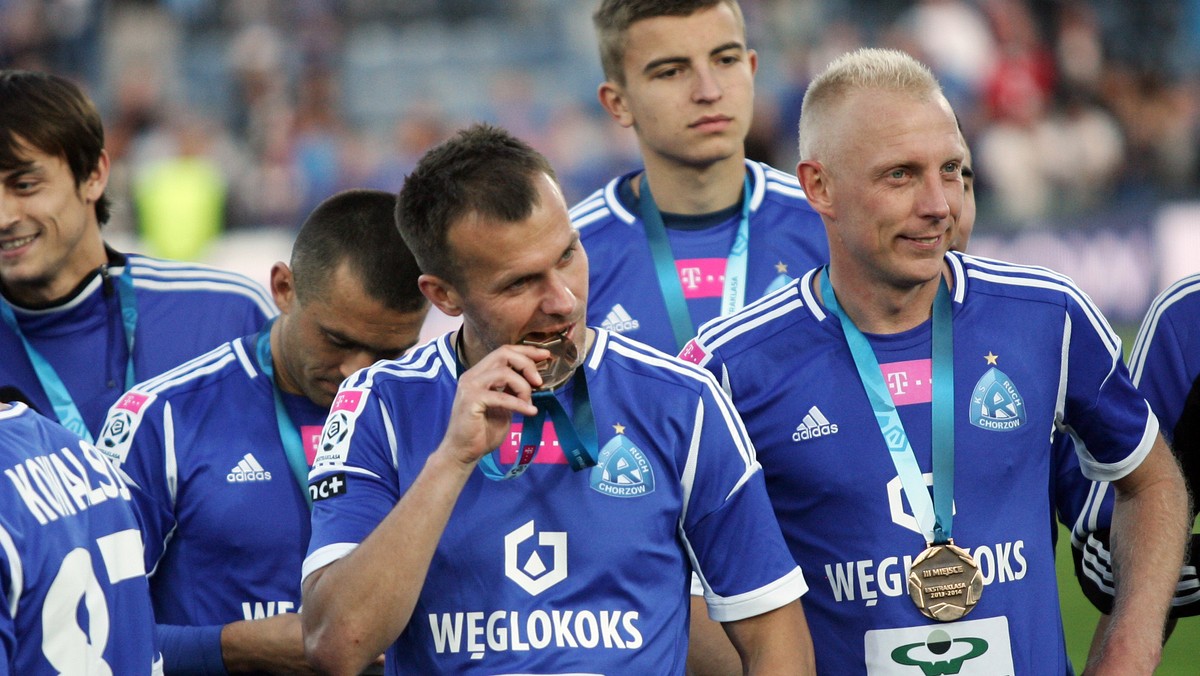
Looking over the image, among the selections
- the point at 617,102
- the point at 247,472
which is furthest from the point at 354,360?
the point at 617,102

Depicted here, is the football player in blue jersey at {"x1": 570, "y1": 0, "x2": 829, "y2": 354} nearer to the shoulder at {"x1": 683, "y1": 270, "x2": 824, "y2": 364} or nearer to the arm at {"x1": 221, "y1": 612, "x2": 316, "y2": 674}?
the shoulder at {"x1": 683, "y1": 270, "x2": 824, "y2": 364}

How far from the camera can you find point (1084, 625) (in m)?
7.39

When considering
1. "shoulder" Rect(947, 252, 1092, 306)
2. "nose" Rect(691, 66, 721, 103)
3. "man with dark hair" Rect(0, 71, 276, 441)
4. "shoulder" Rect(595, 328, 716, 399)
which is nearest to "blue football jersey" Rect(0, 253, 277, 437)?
"man with dark hair" Rect(0, 71, 276, 441)

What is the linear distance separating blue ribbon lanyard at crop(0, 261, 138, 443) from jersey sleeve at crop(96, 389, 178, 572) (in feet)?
1.78

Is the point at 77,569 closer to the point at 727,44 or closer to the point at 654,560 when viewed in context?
the point at 654,560

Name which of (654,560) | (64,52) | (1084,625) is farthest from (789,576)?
(64,52)

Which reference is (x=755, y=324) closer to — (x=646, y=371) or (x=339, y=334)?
(x=646, y=371)

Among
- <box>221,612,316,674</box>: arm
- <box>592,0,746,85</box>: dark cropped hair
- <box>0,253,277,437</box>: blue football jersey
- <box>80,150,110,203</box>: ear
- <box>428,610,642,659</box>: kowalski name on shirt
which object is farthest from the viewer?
<box>592,0,746,85</box>: dark cropped hair

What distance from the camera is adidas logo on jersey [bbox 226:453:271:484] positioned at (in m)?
4.08

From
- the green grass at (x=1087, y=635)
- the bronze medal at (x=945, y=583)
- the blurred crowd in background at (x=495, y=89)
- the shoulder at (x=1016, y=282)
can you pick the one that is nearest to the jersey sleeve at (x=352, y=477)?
the bronze medal at (x=945, y=583)

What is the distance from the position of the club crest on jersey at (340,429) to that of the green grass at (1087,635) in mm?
3906

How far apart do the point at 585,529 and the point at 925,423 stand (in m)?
0.91

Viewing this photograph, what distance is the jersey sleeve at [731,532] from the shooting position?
3170mm

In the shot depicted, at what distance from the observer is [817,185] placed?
375cm
